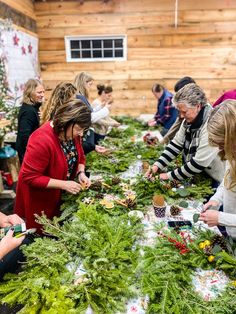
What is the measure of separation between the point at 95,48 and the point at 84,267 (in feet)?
19.3

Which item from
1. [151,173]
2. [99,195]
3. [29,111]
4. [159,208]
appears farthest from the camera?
[29,111]

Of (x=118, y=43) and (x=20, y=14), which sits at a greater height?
(x=20, y=14)

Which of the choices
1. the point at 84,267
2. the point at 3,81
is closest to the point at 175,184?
the point at 84,267

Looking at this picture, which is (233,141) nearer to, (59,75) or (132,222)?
(132,222)

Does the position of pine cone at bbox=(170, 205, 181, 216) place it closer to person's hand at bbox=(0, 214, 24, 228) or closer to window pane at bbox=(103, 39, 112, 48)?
person's hand at bbox=(0, 214, 24, 228)

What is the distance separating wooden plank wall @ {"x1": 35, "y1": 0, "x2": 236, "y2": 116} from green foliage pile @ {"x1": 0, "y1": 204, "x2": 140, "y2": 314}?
17.1ft

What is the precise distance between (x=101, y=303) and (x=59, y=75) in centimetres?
605

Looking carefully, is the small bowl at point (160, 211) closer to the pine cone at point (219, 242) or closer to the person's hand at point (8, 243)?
the pine cone at point (219, 242)

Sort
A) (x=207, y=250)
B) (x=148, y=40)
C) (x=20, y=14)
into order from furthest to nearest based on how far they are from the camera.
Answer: (x=148, y=40), (x=20, y=14), (x=207, y=250)

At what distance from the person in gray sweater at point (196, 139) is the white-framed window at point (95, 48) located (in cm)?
454

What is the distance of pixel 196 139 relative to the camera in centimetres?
213

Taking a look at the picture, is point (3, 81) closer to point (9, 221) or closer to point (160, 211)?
point (9, 221)

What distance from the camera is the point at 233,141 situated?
1307 millimetres

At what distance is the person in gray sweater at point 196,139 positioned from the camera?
2.01 meters
